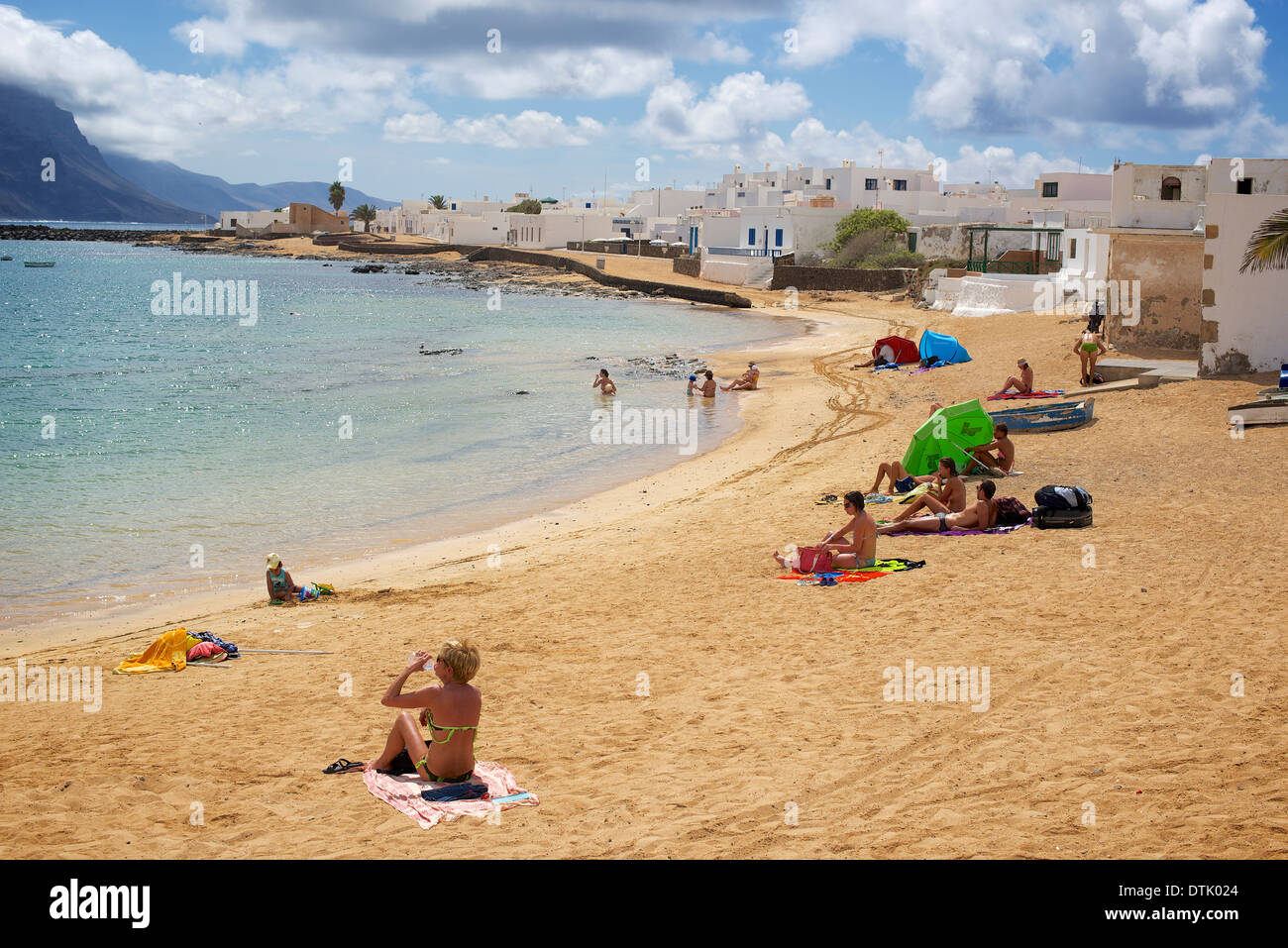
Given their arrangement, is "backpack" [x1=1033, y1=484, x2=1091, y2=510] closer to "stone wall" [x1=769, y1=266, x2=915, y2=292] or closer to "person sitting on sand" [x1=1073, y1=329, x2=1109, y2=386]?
"person sitting on sand" [x1=1073, y1=329, x2=1109, y2=386]

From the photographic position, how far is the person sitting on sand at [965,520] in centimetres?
1080

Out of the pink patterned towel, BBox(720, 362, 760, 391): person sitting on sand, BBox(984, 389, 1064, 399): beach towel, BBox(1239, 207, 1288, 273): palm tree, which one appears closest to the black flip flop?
the pink patterned towel

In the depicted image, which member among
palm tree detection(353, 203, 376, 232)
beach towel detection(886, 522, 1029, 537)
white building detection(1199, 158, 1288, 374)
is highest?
palm tree detection(353, 203, 376, 232)

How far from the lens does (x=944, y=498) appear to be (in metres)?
11.5

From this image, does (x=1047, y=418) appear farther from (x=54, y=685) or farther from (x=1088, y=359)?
(x=54, y=685)

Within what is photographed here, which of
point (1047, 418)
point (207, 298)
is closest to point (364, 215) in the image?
point (207, 298)

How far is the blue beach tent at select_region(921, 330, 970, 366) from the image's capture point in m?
26.2

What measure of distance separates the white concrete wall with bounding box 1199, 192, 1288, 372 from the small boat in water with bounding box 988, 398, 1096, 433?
3669mm

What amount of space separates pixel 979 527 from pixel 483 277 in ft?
251

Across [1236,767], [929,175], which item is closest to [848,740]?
[1236,767]

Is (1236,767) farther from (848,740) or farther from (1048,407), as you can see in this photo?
(1048,407)

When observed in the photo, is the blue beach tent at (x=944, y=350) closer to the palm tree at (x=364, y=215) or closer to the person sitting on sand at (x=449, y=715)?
the person sitting on sand at (x=449, y=715)

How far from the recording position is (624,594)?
977 centimetres
